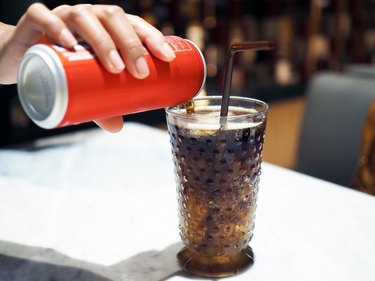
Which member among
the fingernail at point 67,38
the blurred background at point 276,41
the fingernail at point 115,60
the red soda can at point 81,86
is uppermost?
the fingernail at point 67,38

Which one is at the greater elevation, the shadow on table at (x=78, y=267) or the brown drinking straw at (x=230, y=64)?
the brown drinking straw at (x=230, y=64)

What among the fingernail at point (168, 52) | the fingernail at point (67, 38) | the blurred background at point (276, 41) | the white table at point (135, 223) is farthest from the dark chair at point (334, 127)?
the blurred background at point (276, 41)

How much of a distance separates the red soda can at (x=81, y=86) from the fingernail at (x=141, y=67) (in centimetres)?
1

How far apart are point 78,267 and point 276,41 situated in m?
3.99

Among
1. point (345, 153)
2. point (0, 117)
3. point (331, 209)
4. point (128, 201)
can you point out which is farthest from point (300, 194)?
point (0, 117)

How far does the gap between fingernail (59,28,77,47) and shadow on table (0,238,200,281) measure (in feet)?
1.15

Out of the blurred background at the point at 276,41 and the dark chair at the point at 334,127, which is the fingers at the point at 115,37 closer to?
the dark chair at the point at 334,127

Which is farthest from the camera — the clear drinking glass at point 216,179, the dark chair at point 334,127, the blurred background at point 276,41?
Result: the blurred background at point 276,41

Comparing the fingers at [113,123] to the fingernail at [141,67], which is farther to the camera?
the fingers at [113,123]

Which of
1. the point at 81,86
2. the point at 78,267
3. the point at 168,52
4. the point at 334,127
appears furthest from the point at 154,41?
the point at 334,127

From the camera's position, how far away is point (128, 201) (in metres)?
0.99

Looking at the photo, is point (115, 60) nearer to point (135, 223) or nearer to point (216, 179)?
point (216, 179)

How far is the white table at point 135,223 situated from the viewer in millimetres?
730

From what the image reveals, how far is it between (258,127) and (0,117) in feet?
5.13
